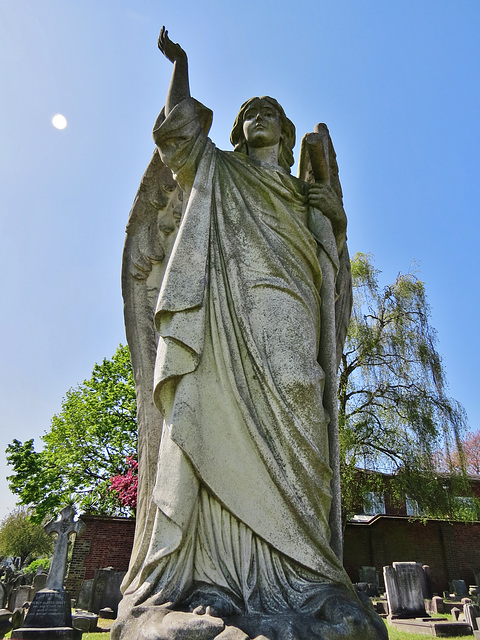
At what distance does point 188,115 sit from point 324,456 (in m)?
2.53

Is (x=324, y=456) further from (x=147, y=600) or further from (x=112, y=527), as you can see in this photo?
(x=112, y=527)

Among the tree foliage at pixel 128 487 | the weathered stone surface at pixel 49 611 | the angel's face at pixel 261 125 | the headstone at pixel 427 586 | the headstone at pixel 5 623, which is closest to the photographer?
the angel's face at pixel 261 125

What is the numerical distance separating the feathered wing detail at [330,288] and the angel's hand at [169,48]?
1179 millimetres

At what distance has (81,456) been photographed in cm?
2172

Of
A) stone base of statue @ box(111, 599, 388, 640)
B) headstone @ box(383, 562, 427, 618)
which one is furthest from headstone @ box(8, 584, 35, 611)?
stone base of statue @ box(111, 599, 388, 640)

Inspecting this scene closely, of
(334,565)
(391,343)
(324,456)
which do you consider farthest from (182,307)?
(391,343)

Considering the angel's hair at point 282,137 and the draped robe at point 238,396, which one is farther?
the angel's hair at point 282,137

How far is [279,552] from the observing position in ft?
8.27

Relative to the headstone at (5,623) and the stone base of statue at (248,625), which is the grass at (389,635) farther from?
the stone base of statue at (248,625)

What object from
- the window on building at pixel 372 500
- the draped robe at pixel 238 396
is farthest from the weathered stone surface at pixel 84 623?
the window on building at pixel 372 500

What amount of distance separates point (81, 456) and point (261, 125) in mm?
20546

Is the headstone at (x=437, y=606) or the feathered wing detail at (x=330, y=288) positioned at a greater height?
the feathered wing detail at (x=330, y=288)

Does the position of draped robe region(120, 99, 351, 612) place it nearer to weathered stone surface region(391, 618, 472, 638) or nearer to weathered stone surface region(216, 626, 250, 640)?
weathered stone surface region(216, 626, 250, 640)

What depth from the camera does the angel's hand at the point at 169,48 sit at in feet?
12.0
